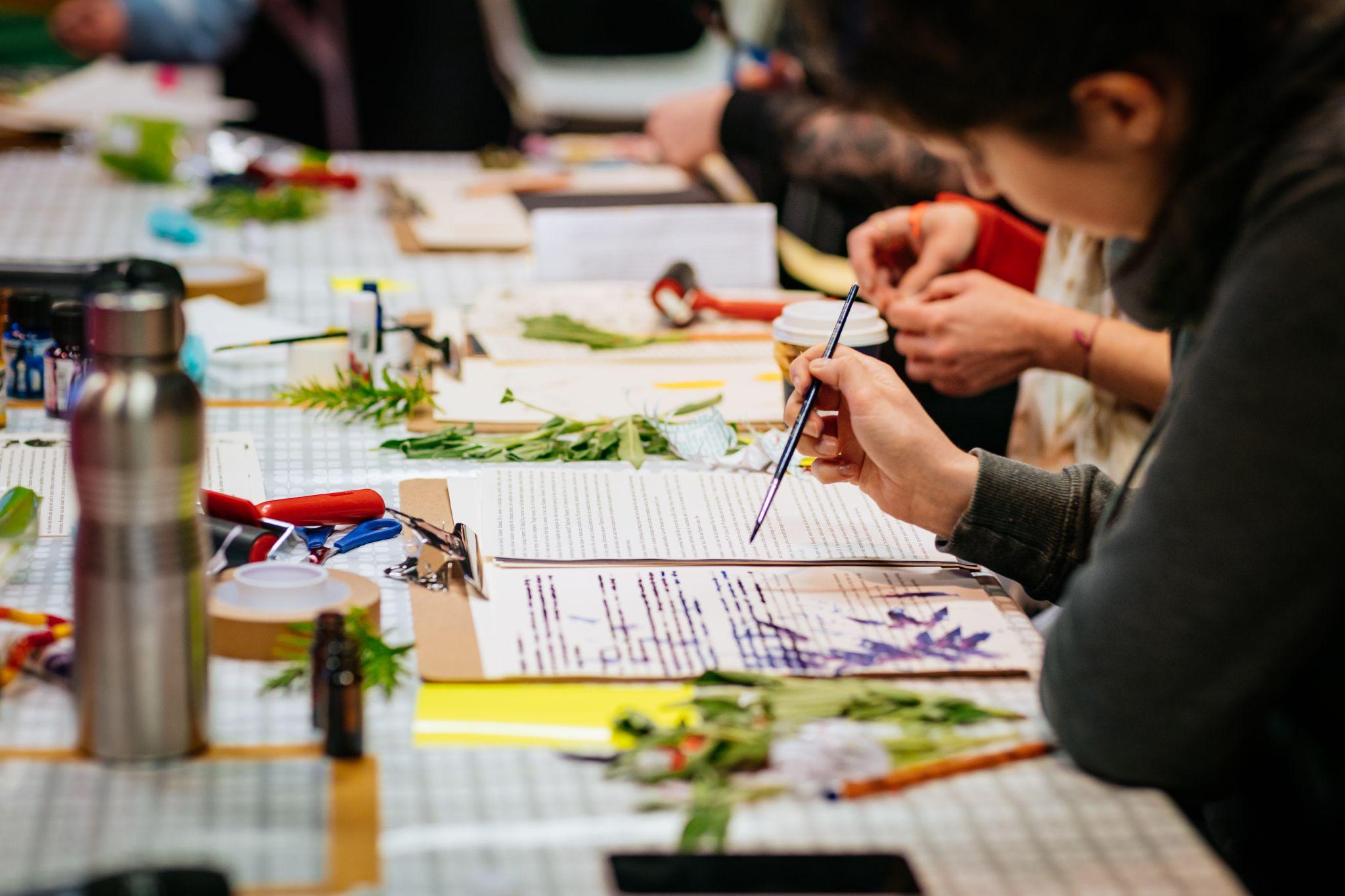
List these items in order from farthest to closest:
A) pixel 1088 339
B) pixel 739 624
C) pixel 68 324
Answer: pixel 1088 339
pixel 68 324
pixel 739 624

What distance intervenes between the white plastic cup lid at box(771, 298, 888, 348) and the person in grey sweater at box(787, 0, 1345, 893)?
467 millimetres

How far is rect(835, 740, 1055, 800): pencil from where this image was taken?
2.57ft

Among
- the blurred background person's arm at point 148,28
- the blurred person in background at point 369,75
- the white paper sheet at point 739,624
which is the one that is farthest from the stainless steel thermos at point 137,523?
the blurred person in background at point 369,75

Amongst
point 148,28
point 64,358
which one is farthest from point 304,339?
point 148,28

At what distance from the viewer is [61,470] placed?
125cm

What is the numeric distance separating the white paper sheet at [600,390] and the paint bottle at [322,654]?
0.61 meters

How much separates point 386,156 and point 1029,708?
2416 mm

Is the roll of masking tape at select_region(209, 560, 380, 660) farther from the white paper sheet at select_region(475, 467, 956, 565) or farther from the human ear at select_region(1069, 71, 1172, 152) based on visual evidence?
the human ear at select_region(1069, 71, 1172, 152)

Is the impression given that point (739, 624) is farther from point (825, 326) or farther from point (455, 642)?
point (825, 326)

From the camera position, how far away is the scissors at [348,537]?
109cm

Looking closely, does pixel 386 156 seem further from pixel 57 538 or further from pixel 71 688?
pixel 71 688

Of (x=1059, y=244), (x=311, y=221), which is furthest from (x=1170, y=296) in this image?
(x=311, y=221)

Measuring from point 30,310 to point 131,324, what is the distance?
2.57 feet

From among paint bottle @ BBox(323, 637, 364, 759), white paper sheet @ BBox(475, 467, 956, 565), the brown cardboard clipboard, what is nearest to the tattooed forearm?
white paper sheet @ BBox(475, 467, 956, 565)
